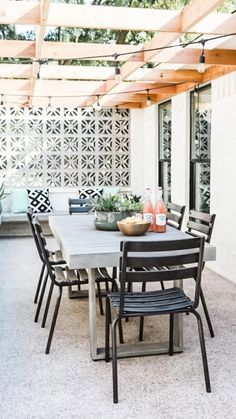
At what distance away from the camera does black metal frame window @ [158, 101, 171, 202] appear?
7.75m

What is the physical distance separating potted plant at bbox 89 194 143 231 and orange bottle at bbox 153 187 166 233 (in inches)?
8.8

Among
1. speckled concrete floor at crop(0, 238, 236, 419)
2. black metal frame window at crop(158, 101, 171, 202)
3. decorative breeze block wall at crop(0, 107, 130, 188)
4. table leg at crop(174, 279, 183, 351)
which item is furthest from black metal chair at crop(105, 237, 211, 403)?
decorative breeze block wall at crop(0, 107, 130, 188)

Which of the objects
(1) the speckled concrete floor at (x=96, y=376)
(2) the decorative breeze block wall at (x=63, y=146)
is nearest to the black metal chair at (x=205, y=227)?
(1) the speckled concrete floor at (x=96, y=376)

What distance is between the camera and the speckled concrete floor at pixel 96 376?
8.49 ft

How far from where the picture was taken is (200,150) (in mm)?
6414

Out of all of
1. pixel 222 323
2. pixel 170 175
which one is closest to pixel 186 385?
pixel 222 323

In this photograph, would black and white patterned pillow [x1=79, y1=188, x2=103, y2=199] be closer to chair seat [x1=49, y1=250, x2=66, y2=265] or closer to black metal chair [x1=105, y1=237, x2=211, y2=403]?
chair seat [x1=49, y1=250, x2=66, y2=265]

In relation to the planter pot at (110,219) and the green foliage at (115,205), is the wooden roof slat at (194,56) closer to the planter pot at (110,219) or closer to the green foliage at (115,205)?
the green foliage at (115,205)

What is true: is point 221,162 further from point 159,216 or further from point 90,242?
point 90,242

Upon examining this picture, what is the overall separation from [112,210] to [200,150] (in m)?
2.84

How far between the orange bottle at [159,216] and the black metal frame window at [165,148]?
400 cm

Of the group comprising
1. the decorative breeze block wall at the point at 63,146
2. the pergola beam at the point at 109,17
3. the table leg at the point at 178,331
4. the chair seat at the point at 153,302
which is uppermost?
the pergola beam at the point at 109,17

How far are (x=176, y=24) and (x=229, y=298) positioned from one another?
2.56m

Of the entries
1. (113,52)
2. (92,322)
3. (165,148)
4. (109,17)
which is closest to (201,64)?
(113,52)
